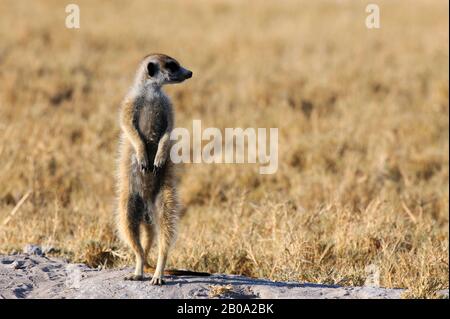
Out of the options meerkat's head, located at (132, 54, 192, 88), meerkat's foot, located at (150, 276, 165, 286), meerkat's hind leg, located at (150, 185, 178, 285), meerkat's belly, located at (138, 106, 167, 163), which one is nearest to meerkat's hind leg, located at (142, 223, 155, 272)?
meerkat's hind leg, located at (150, 185, 178, 285)

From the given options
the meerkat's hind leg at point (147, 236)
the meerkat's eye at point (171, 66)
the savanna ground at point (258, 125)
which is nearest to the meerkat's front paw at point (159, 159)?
the meerkat's hind leg at point (147, 236)

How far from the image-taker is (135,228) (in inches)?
157

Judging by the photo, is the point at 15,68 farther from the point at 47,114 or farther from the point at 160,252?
the point at 160,252

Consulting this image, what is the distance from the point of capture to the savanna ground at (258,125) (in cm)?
545

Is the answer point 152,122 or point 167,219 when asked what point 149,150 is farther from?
point 167,219

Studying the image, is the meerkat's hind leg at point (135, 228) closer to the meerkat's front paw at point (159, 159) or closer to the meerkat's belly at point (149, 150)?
the meerkat's belly at point (149, 150)

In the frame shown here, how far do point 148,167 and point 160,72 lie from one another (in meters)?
0.49

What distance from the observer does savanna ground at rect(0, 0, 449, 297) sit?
5.45 m

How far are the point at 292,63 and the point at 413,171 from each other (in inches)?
195

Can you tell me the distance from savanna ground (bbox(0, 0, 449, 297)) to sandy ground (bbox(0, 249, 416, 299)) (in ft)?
2.09

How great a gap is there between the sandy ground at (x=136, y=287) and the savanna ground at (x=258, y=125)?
637mm

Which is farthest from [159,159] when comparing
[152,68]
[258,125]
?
[258,125]

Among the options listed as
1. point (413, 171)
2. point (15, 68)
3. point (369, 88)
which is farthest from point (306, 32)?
point (413, 171)

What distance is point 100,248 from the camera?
5191 mm
